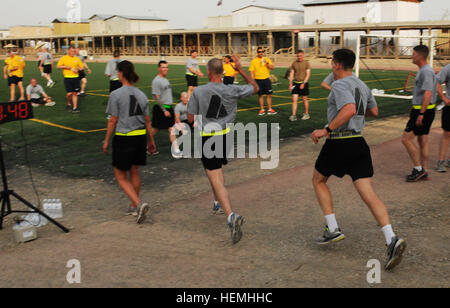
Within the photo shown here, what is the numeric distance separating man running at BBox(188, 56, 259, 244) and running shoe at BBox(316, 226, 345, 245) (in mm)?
1012

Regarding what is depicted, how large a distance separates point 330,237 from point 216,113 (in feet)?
5.86

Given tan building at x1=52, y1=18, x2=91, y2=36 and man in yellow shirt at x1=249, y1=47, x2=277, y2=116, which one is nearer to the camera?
man in yellow shirt at x1=249, y1=47, x2=277, y2=116

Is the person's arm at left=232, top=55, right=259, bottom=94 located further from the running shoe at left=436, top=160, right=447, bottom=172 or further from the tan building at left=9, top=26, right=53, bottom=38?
the tan building at left=9, top=26, right=53, bottom=38

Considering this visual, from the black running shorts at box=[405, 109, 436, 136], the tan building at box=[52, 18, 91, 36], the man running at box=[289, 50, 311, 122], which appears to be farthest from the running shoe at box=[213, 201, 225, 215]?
A: the tan building at box=[52, 18, 91, 36]

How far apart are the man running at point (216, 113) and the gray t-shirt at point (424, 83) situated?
293cm

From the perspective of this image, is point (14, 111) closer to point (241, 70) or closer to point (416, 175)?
point (241, 70)

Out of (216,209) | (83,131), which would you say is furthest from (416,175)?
(83,131)

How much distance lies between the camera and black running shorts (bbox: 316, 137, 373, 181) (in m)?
4.39

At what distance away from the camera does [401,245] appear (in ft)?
13.4

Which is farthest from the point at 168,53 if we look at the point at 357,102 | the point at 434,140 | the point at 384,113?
the point at 357,102

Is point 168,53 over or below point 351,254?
over

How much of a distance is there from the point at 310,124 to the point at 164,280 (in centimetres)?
890

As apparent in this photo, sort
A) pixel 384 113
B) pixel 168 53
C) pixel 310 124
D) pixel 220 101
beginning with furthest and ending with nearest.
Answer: pixel 168 53 → pixel 384 113 → pixel 310 124 → pixel 220 101
